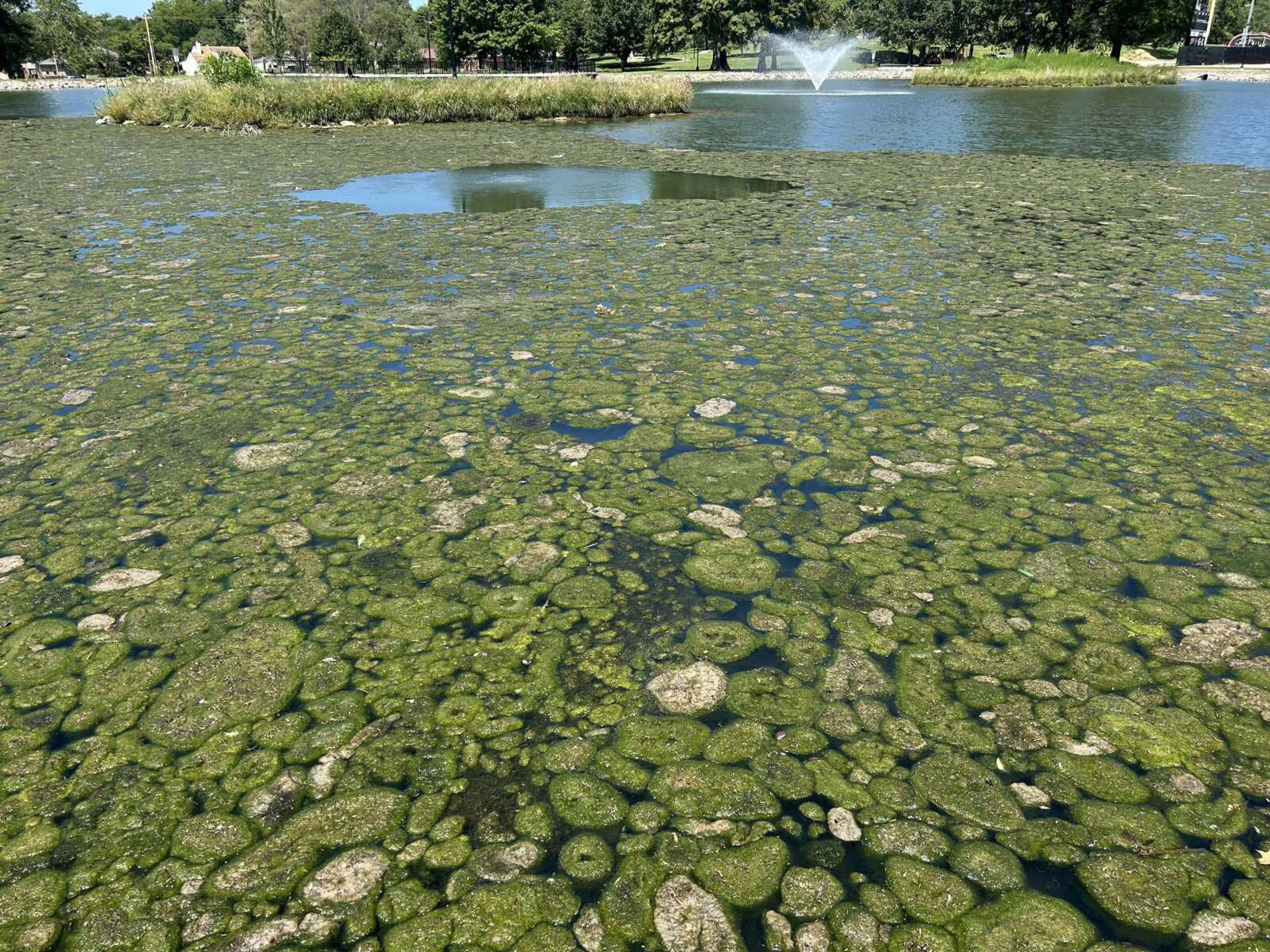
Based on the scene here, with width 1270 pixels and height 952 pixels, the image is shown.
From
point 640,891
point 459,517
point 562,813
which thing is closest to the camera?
point 640,891

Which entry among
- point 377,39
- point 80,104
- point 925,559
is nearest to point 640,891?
point 925,559

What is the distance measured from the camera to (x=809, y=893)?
2.29 meters

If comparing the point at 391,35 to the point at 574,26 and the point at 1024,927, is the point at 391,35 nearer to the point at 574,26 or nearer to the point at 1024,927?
the point at 574,26

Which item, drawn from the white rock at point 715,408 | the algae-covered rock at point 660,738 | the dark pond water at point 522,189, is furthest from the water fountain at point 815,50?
the algae-covered rock at point 660,738

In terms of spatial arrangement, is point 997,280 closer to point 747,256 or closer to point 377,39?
point 747,256

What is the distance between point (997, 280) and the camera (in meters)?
8.23

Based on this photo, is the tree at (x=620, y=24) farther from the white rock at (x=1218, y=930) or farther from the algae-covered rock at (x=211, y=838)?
the white rock at (x=1218, y=930)

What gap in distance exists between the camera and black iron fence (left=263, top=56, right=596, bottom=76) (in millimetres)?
61312

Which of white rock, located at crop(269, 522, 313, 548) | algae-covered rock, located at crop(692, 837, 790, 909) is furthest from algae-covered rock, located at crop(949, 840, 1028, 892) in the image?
white rock, located at crop(269, 522, 313, 548)

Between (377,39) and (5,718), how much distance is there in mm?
82519

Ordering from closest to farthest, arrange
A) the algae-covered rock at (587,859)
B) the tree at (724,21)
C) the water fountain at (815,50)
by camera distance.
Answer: the algae-covered rock at (587,859), the tree at (724,21), the water fountain at (815,50)

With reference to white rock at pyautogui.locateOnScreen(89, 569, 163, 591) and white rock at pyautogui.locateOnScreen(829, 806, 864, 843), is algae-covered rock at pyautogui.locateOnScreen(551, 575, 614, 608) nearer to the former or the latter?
white rock at pyautogui.locateOnScreen(829, 806, 864, 843)

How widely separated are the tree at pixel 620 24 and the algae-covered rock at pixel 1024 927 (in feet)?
242

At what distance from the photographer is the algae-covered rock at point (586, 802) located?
A: 254 centimetres
